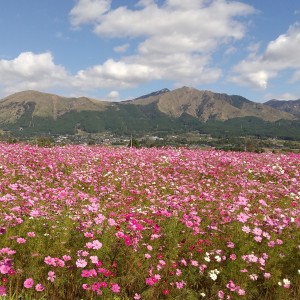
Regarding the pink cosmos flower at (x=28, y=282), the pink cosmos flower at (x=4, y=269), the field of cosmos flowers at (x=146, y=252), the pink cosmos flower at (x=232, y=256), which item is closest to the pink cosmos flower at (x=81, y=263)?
the field of cosmos flowers at (x=146, y=252)

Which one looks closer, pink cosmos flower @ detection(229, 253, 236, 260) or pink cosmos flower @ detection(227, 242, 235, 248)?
pink cosmos flower @ detection(229, 253, 236, 260)

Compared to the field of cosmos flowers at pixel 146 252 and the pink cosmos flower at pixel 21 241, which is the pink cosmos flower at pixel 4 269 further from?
the pink cosmos flower at pixel 21 241

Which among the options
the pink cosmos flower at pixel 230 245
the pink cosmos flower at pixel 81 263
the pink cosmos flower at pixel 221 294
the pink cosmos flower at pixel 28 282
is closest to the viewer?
the pink cosmos flower at pixel 28 282

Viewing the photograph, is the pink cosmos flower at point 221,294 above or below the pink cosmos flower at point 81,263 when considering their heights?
below

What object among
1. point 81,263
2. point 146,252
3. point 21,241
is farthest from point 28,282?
point 146,252

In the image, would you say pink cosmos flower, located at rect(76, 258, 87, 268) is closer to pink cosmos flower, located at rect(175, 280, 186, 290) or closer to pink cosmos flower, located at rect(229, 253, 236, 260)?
pink cosmos flower, located at rect(175, 280, 186, 290)

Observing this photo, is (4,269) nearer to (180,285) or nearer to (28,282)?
(28,282)

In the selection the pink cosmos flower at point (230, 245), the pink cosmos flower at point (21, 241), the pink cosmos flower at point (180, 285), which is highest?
the pink cosmos flower at point (21, 241)

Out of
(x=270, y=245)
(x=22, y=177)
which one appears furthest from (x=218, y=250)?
(x=22, y=177)

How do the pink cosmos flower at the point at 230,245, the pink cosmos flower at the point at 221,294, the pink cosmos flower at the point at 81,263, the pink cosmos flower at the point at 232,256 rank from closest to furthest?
the pink cosmos flower at the point at 81,263 < the pink cosmos flower at the point at 221,294 < the pink cosmos flower at the point at 232,256 < the pink cosmos flower at the point at 230,245

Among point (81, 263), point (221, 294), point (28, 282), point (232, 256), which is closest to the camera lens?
point (28, 282)

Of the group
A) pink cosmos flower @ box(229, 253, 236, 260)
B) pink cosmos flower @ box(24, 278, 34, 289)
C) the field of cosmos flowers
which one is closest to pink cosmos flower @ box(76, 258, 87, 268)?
the field of cosmos flowers

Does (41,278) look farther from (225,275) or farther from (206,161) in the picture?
(206,161)

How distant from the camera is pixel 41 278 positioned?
18.7 feet
